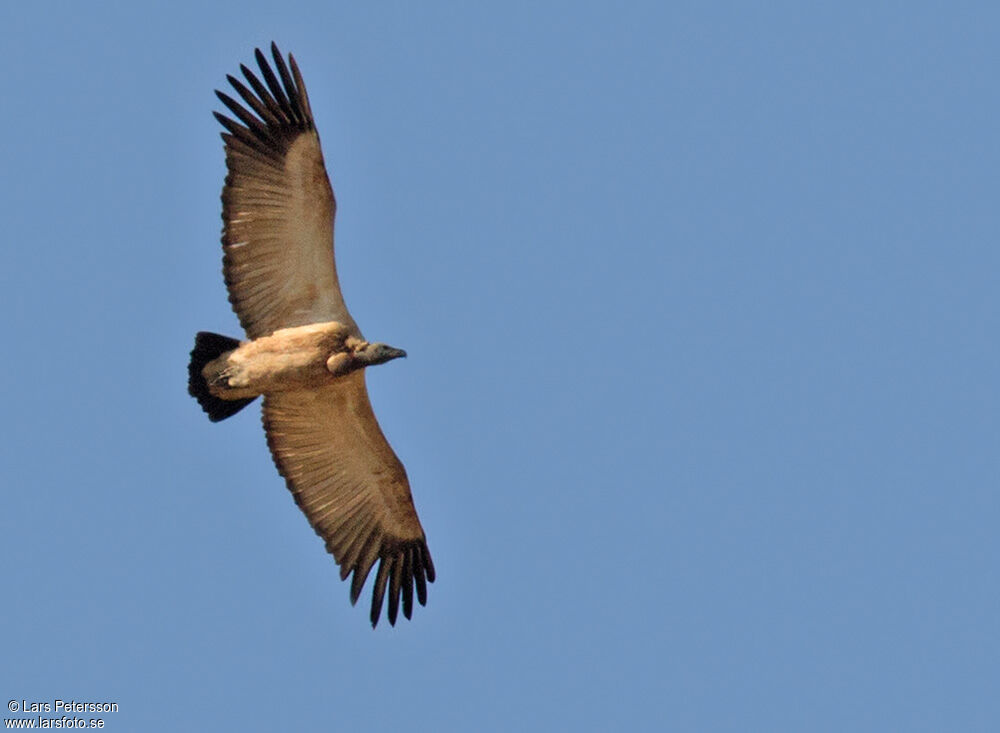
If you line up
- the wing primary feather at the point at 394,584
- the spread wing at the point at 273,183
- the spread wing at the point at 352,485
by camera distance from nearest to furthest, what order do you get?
the spread wing at the point at 273,183 → the spread wing at the point at 352,485 → the wing primary feather at the point at 394,584

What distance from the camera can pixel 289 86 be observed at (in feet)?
55.5

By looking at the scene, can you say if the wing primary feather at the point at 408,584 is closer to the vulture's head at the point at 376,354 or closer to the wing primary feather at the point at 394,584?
the wing primary feather at the point at 394,584

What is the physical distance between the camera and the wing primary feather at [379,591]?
58.9ft

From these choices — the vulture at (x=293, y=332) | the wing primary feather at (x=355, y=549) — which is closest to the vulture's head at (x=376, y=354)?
the vulture at (x=293, y=332)

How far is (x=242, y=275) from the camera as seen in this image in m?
17.1

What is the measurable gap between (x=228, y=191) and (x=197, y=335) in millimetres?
1282

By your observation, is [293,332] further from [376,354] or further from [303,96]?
[303,96]

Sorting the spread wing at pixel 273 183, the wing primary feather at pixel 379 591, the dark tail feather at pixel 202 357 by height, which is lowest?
the wing primary feather at pixel 379 591

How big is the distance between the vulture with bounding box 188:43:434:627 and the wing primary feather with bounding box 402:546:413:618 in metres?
0.20

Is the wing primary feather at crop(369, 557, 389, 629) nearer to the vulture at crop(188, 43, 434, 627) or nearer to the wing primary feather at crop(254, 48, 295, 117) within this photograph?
the vulture at crop(188, 43, 434, 627)

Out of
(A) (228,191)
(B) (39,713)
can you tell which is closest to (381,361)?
(A) (228,191)

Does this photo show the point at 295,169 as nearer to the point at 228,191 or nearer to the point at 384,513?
the point at 228,191

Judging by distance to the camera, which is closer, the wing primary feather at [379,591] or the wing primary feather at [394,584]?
the wing primary feather at [379,591]

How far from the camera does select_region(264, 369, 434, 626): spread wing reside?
58.1ft
